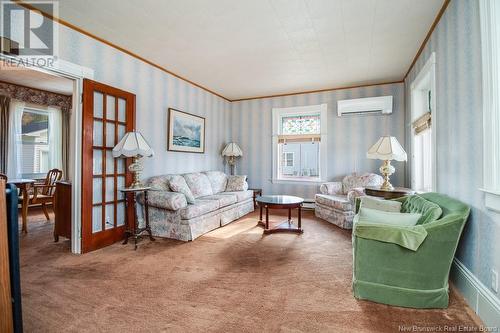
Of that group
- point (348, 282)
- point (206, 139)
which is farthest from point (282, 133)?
point (348, 282)

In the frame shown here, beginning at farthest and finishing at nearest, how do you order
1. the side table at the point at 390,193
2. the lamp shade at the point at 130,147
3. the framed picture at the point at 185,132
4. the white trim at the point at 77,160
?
the framed picture at the point at 185,132 → the side table at the point at 390,193 → the lamp shade at the point at 130,147 → the white trim at the point at 77,160

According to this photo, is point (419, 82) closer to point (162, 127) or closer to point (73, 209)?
point (162, 127)

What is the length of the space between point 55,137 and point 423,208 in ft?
23.8

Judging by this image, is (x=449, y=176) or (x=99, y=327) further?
(x=449, y=176)

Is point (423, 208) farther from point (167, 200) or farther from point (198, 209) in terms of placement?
point (167, 200)

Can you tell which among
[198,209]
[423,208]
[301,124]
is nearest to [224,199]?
[198,209]

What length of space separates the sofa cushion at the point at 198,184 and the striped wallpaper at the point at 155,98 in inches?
11.4

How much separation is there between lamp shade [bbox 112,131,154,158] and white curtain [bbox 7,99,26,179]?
377 centimetres

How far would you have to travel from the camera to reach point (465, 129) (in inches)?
77.3

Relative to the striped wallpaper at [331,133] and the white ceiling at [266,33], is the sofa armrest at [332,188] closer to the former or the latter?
the striped wallpaper at [331,133]

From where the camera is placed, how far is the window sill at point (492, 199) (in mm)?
1475

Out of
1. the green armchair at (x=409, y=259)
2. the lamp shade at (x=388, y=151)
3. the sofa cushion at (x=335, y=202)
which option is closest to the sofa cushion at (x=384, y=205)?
the green armchair at (x=409, y=259)

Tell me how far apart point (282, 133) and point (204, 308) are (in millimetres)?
4363

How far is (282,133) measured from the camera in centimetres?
559
